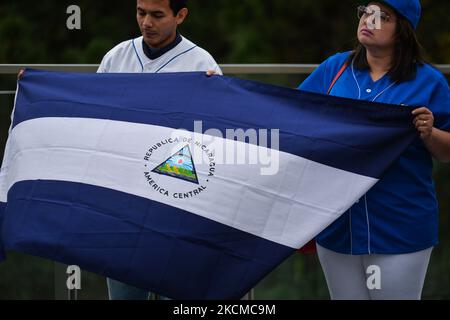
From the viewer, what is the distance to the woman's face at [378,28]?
15.0 feet

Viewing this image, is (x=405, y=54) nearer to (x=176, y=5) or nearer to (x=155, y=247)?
(x=176, y=5)

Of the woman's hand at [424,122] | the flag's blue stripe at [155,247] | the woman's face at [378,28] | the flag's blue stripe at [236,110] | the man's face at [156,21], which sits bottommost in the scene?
the flag's blue stripe at [155,247]

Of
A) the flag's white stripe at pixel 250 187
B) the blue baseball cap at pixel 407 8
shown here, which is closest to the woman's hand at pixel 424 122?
the flag's white stripe at pixel 250 187

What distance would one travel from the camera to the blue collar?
4.93m

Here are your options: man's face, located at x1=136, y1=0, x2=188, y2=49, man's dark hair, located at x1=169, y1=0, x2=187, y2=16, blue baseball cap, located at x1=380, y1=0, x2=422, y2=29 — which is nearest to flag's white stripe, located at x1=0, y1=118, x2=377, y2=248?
man's face, located at x1=136, y1=0, x2=188, y2=49

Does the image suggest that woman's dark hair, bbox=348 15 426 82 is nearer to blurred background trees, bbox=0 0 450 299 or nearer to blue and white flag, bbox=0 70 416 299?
blue and white flag, bbox=0 70 416 299

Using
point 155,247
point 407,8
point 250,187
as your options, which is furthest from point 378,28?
point 155,247

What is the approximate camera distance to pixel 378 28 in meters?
4.60

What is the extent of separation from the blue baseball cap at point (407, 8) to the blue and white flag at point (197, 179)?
41cm

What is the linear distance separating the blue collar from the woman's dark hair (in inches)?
39.3

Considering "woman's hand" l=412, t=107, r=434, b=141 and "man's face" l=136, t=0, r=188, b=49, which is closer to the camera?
"woman's hand" l=412, t=107, r=434, b=141

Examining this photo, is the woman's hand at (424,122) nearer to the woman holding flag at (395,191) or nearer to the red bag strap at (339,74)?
the woman holding flag at (395,191)

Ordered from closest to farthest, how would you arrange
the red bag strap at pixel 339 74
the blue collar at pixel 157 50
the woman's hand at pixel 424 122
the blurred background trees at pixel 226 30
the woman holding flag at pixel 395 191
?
the woman's hand at pixel 424 122, the woman holding flag at pixel 395 191, the red bag strap at pixel 339 74, the blue collar at pixel 157 50, the blurred background trees at pixel 226 30

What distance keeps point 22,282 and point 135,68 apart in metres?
1.86
